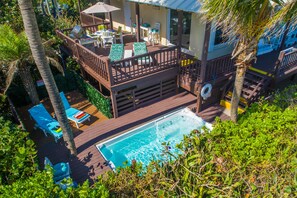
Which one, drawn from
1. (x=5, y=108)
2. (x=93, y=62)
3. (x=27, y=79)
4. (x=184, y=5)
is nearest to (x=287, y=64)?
(x=184, y=5)

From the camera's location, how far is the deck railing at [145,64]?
31.1ft

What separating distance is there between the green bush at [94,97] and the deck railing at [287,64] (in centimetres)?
812

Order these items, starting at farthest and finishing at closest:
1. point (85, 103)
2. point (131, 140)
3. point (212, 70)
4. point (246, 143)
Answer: point (85, 103)
point (212, 70)
point (131, 140)
point (246, 143)

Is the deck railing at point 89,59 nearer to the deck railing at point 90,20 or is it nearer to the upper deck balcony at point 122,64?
the upper deck balcony at point 122,64

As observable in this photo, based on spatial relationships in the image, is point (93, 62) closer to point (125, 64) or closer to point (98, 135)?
point (125, 64)

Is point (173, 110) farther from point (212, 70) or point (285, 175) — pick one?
point (285, 175)

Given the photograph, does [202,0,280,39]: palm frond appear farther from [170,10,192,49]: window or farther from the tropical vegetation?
[170,10,192,49]: window

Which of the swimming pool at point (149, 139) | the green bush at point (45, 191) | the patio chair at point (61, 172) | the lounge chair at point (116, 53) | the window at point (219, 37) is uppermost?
the window at point (219, 37)

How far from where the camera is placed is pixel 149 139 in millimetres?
9367

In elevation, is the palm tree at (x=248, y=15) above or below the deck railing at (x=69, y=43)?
above

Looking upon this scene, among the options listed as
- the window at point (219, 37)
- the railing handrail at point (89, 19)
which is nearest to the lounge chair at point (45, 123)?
the railing handrail at point (89, 19)

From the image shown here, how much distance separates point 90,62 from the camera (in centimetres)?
1064

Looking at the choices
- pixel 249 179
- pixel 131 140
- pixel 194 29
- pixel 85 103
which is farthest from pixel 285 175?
pixel 85 103

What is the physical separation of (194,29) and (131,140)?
6.56 meters
